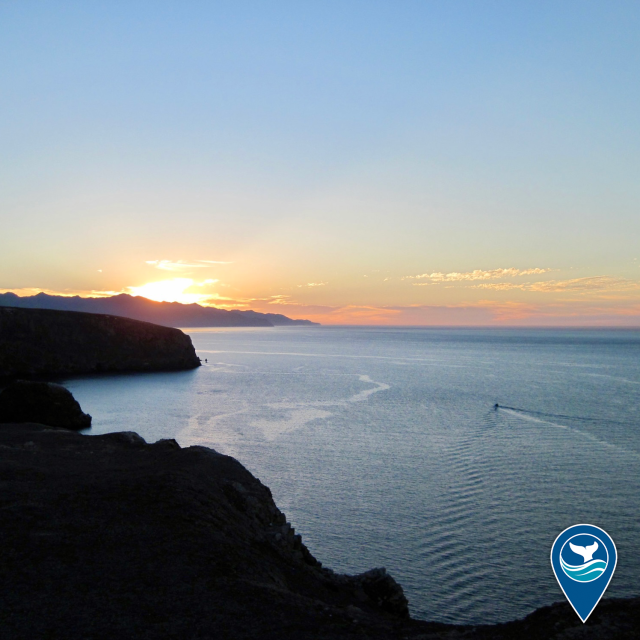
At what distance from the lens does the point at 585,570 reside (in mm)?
9695

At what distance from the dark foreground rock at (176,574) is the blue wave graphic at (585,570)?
41.2 inches

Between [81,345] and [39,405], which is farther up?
[81,345]

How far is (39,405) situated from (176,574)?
36.5 m

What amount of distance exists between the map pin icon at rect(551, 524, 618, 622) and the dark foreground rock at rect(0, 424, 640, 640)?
2.65 ft

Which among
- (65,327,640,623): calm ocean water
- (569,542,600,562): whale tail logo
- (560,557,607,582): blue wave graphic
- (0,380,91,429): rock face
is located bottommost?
(65,327,640,623): calm ocean water

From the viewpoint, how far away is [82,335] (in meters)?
102

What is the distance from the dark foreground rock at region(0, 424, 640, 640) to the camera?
9.87 metres

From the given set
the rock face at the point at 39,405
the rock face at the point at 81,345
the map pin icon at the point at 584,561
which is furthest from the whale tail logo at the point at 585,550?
the rock face at the point at 81,345

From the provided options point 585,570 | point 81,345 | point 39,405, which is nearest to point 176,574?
point 585,570

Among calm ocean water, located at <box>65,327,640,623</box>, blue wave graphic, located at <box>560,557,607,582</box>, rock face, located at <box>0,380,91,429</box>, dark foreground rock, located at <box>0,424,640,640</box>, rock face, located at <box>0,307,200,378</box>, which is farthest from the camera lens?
rock face, located at <box>0,307,200,378</box>

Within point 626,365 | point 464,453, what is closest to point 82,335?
point 464,453

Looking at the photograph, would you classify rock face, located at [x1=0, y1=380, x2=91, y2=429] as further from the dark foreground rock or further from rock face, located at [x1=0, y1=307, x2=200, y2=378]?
rock face, located at [x1=0, y1=307, x2=200, y2=378]

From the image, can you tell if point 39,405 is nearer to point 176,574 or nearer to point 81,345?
point 176,574

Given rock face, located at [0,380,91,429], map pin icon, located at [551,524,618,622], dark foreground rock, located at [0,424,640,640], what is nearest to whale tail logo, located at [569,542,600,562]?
map pin icon, located at [551,524,618,622]
